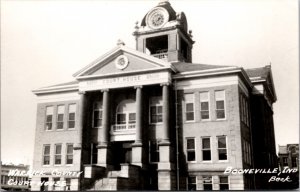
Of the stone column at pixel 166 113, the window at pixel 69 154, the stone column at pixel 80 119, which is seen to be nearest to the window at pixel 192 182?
the stone column at pixel 166 113

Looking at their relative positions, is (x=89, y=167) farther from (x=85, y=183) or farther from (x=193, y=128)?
(x=193, y=128)

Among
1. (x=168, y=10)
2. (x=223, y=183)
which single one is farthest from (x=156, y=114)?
(x=168, y=10)

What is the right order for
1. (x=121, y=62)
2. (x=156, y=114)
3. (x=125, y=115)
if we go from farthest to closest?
(x=125, y=115) < (x=121, y=62) < (x=156, y=114)

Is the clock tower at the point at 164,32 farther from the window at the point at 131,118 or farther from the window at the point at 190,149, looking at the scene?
the window at the point at 190,149

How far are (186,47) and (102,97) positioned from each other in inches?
459

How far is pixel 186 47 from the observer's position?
1666 inches

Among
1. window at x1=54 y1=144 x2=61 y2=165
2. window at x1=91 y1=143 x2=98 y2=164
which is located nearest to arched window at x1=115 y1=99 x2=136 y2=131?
window at x1=91 y1=143 x2=98 y2=164

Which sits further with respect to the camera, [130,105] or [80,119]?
[130,105]

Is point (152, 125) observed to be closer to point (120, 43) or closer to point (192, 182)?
point (192, 182)

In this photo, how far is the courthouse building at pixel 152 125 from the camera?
30.7 metres

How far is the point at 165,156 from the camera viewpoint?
3106cm

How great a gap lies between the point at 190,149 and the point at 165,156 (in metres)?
2.26

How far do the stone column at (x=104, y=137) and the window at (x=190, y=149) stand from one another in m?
6.46

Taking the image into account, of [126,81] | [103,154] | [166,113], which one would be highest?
[126,81]
